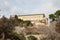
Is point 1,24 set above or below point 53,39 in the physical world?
above

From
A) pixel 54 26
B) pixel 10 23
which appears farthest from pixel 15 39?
pixel 54 26

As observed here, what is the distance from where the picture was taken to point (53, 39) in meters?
24.5

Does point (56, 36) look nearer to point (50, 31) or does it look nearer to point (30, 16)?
point (50, 31)

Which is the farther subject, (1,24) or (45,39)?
(45,39)

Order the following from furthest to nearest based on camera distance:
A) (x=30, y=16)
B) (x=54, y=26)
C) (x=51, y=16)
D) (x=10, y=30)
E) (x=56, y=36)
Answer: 1. (x=30, y=16)
2. (x=51, y=16)
3. (x=54, y=26)
4. (x=56, y=36)
5. (x=10, y=30)

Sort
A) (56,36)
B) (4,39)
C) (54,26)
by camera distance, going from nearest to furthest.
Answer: (4,39) → (56,36) → (54,26)

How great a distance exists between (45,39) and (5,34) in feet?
18.4

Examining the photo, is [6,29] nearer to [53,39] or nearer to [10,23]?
[10,23]

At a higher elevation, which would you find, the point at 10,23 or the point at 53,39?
the point at 10,23

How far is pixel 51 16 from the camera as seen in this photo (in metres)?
59.6

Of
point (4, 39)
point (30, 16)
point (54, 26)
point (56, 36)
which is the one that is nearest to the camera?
point (4, 39)

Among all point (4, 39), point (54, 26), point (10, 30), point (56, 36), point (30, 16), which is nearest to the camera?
point (4, 39)

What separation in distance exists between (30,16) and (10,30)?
51564 mm

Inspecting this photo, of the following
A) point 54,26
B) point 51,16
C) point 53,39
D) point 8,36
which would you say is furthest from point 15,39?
point 51,16
